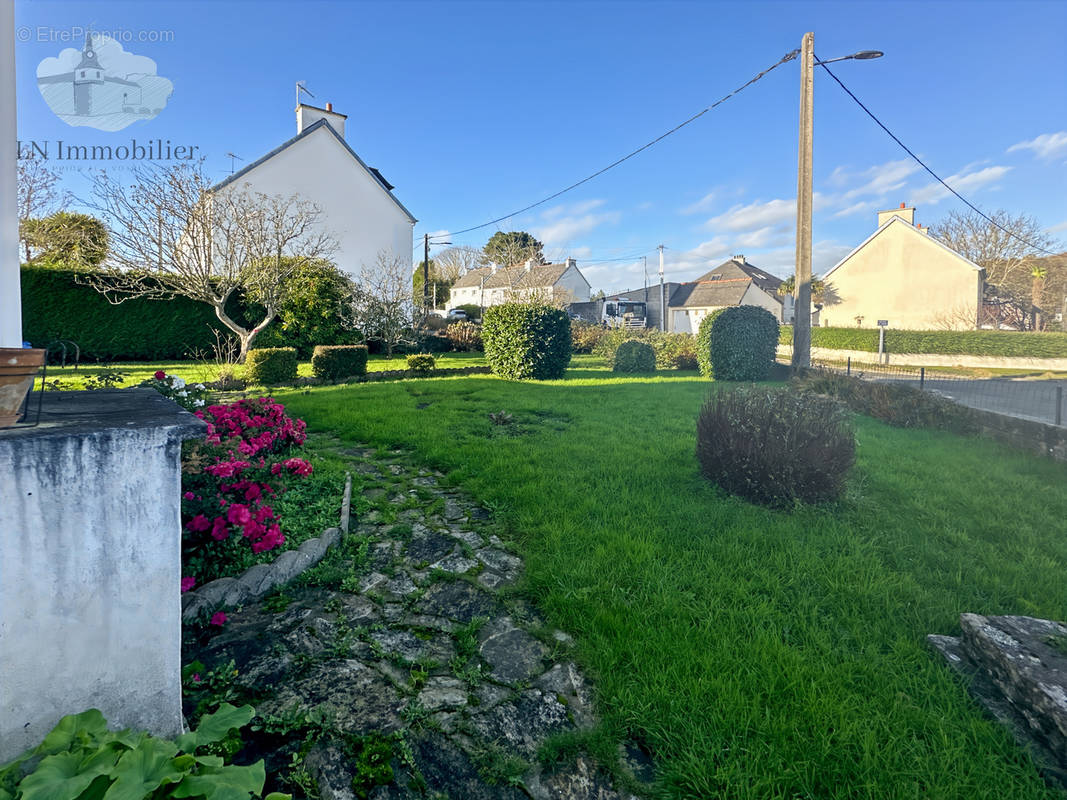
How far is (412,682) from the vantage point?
2402 millimetres

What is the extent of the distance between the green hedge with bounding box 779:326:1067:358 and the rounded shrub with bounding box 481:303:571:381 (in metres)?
18.1

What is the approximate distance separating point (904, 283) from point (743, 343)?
2195 centimetres

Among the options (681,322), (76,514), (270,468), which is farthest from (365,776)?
(681,322)

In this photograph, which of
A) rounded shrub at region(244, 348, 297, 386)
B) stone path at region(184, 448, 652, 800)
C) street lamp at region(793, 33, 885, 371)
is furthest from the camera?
rounded shrub at region(244, 348, 297, 386)

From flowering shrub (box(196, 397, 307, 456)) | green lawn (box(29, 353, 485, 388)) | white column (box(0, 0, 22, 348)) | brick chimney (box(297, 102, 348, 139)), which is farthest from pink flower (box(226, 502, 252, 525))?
brick chimney (box(297, 102, 348, 139))

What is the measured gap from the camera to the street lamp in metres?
9.63

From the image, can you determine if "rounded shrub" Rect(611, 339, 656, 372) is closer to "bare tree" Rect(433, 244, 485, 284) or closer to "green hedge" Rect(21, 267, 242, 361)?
"green hedge" Rect(21, 267, 242, 361)

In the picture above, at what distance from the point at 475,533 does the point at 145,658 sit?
2.53 meters

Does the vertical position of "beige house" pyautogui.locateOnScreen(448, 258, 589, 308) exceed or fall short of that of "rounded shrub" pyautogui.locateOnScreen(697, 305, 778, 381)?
it exceeds it

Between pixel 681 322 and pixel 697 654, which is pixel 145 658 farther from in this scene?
pixel 681 322

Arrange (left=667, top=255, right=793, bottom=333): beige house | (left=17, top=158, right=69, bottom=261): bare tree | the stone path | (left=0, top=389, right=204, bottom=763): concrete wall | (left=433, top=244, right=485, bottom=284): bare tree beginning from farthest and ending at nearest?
1. (left=433, top=244, right=485, bottom=284): bare tree
2. (left=667, top=255, right=793, bottom=333): beige house
3. (left=17, top=158, right=69, bottom=261): bare tree
4. the stone path
5. (left=0, top=389, right=204, bottom=763): concrete wall

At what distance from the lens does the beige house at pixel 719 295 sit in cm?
4112

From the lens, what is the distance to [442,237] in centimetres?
3098

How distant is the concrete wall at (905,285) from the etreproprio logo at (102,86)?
33020 millimetres
